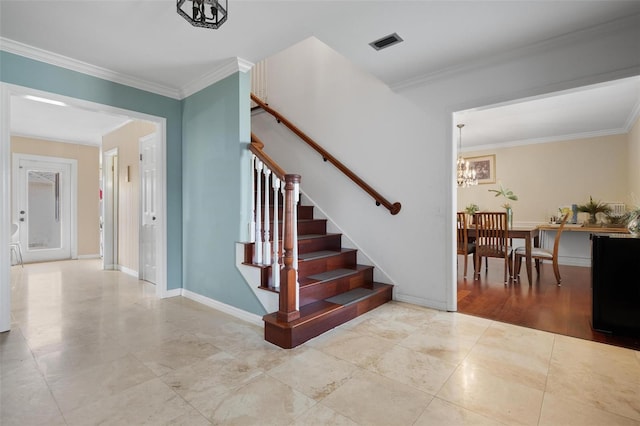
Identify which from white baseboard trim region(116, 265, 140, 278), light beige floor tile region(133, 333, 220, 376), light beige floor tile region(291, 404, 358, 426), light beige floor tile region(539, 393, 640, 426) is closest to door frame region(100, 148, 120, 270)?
white baseboard trim region(116, 265, 140, 278)

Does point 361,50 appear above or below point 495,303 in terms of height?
above

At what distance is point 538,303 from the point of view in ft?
10.9

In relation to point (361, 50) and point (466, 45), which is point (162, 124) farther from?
point (466, 45)

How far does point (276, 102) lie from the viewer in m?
4.76

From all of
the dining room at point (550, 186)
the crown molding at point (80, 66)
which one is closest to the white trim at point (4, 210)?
the crown molding at point (80, 66)

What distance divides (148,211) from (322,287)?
3.07 meters

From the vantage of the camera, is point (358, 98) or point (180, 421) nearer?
point (180, 421)

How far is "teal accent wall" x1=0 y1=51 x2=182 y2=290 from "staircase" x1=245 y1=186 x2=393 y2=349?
4.00 ft

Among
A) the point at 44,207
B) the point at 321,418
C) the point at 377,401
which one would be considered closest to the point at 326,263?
the point at 377,401

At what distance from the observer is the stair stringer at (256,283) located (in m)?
2.63

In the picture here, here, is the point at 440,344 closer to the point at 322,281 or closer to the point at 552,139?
the point at 322,281

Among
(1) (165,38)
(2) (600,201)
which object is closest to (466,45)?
(1) (165,38)

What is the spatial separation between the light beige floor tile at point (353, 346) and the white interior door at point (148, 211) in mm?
3087

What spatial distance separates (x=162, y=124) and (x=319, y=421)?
140 inches
